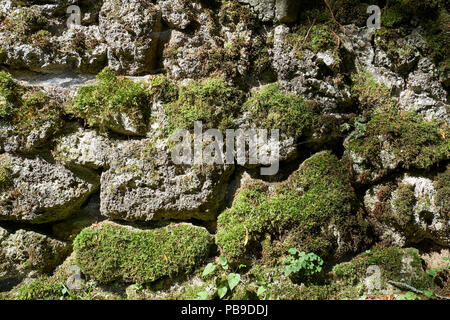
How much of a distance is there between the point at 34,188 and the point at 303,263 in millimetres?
2379

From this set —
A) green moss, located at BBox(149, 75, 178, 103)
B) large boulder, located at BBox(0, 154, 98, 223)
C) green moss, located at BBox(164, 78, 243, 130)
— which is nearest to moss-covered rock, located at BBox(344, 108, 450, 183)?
green moss, located at BBox(164, 78, 243, 130)

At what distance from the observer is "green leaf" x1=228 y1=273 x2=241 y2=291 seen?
8.11 feet

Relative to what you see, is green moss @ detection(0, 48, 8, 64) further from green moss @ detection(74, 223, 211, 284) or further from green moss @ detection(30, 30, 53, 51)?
green moss @ detection(74, 223, 211, 284)

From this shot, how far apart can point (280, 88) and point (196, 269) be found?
5.75 ft

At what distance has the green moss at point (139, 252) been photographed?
2.57 meters

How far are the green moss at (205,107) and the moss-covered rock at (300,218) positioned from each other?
663 millimetres

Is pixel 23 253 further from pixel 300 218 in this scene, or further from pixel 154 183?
pixel 300 218

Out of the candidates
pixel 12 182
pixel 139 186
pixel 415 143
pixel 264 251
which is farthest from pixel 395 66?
pixel 12 182

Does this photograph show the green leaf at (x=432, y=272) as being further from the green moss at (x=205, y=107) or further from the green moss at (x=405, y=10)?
the green moss at (x=405, y=10)

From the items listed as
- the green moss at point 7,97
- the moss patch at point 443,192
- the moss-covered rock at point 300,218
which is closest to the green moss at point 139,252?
the moss-covered rock at point 300,218

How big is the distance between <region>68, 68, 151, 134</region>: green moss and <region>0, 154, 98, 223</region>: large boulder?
1.76 feet

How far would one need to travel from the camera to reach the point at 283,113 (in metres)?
2.62

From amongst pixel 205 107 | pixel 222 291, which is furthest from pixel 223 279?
pixel 205 107

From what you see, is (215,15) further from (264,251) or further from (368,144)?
(264,251)
